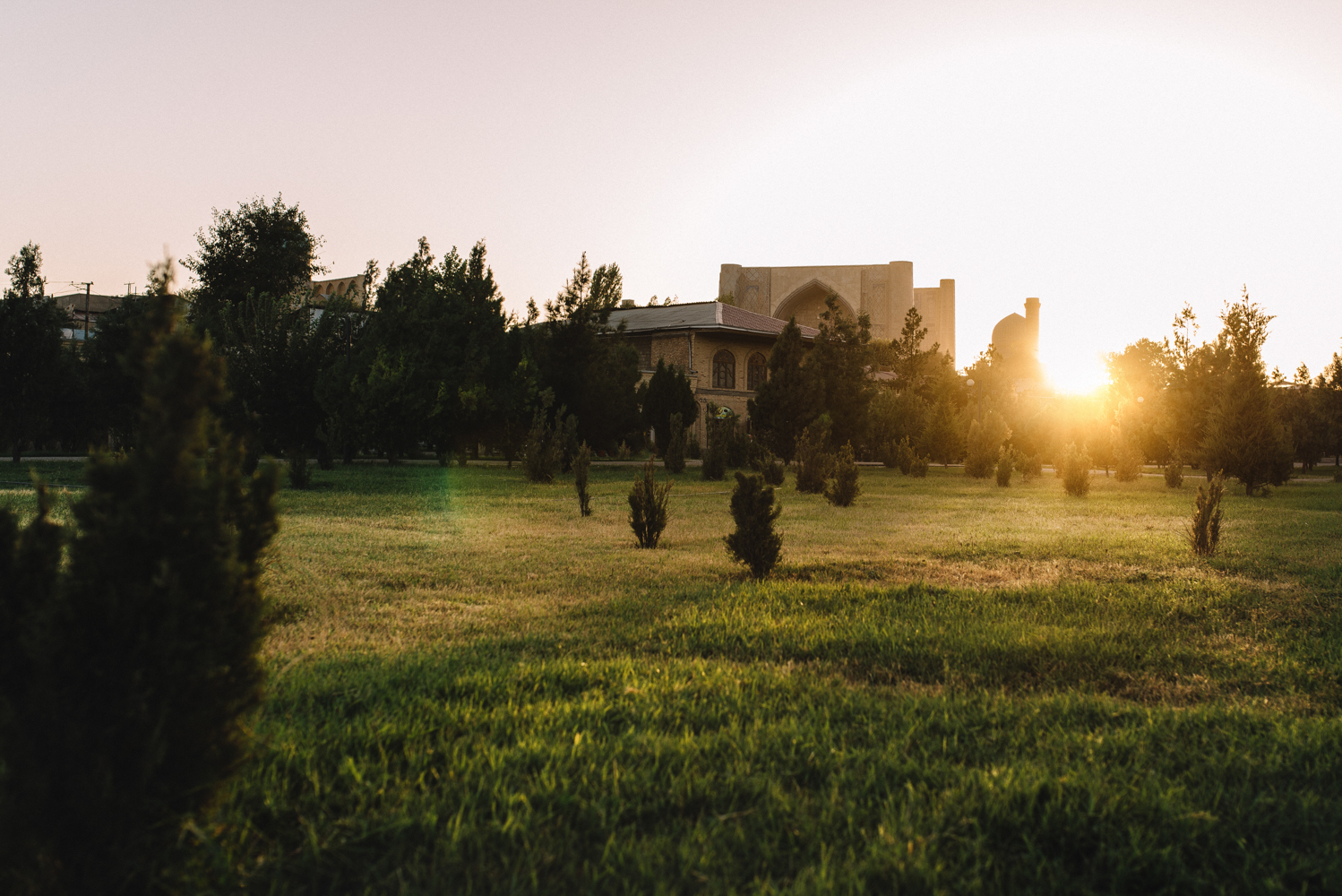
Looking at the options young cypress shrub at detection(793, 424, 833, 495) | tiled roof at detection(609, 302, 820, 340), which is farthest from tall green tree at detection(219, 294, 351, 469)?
tiled roof at detection(609, 302, 820, 340)

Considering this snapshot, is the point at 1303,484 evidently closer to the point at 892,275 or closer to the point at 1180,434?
the point at 1180,434

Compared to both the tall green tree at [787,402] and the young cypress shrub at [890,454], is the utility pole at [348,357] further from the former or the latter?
the young cypress shrub at [890,454]

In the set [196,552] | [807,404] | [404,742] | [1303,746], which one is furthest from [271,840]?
[807,404]

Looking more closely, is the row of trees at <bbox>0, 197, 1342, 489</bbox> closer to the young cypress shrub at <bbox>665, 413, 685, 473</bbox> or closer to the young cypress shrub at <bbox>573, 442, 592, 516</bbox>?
the young cypress shrub at <bbox>665, 413, 685, 473</bbox>

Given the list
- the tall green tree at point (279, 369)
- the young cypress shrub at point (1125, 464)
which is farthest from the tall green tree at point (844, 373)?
the tall green tree at point (279, 369)

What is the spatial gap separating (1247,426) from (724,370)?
78.9 feet

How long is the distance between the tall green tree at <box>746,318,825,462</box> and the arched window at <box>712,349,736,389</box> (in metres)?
13.5

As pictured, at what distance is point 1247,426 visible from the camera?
664 inches

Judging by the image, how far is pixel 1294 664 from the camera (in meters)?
3.89

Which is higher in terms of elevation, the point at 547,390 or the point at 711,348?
the point at 711,348

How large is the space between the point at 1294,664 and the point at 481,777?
3.75 m

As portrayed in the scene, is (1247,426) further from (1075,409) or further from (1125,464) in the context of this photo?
(1075,409)

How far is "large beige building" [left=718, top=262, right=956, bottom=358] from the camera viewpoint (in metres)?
51.2

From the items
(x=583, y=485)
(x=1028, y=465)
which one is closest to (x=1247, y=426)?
(x=1028, y=465)
